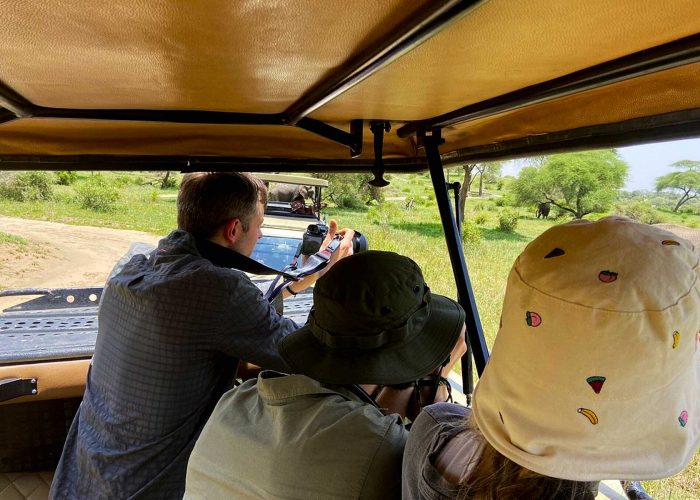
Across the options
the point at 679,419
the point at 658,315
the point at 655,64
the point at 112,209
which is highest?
the point at 655,64

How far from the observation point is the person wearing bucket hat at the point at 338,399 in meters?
0.85

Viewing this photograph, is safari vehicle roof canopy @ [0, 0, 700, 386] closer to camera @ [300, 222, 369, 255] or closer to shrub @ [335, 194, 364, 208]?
camera @ [300, 222, 369, 255]

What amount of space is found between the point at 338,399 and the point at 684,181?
3.92 metres

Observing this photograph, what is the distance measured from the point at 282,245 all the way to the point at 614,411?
231 cm

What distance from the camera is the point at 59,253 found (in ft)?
30.9

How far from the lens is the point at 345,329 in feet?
3.29

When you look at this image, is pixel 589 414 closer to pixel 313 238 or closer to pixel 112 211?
pixel 313 238

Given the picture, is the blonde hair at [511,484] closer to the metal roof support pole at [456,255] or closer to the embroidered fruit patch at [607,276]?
the embroidered fruit patch at [607,276]

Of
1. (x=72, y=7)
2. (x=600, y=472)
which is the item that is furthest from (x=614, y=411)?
(x=72, y=7)

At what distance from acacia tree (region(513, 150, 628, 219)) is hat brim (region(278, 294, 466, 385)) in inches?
160

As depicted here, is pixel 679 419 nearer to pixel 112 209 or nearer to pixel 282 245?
pixel 282 245

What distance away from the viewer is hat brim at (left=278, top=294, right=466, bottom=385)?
97 centimetres

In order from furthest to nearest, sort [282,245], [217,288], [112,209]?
[112,209]
[282,245]
[217,288]

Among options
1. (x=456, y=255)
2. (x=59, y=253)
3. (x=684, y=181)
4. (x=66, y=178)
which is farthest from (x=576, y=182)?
(x=66, y=178)
